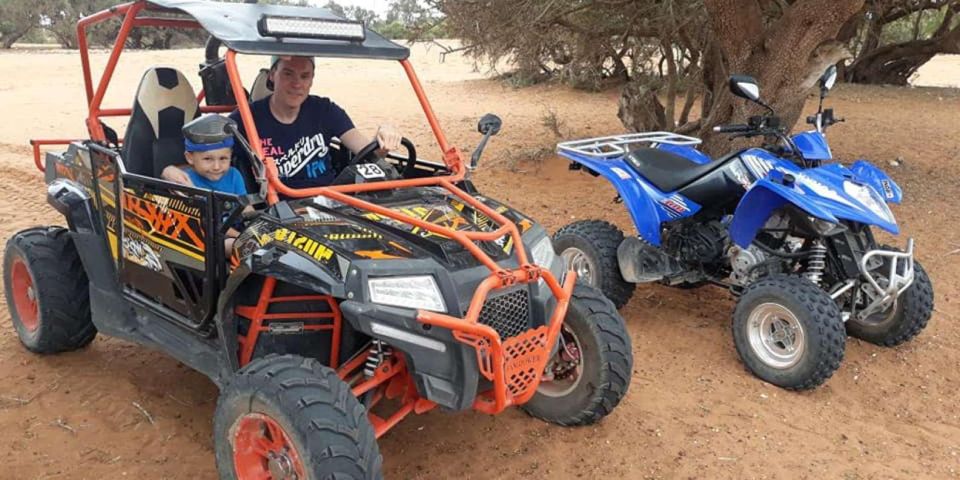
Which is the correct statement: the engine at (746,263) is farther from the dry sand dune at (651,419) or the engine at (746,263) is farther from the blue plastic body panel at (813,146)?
the blue plastic body panel at (813,146)

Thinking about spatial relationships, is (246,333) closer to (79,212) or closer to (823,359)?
(79,212)

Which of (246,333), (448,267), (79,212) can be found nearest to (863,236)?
(448,267)

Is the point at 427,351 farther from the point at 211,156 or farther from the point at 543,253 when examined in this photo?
the point at 211,156

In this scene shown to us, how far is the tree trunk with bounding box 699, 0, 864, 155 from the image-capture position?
6277mm

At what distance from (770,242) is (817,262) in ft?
1.23

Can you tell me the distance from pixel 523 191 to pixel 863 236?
4.11 meters

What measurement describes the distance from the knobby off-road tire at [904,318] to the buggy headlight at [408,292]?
2917 millimetres

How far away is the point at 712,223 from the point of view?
15.6ft

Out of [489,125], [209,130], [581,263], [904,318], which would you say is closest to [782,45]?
[581,263]

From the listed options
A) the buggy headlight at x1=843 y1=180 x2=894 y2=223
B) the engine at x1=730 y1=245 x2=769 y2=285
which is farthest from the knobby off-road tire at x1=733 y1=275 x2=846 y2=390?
the buggy headlight at x1=843 y1=180 x2=894 y2=223

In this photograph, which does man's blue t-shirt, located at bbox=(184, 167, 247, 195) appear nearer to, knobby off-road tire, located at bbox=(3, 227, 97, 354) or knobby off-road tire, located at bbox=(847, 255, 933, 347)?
knobby off-road tire, located at bbox=(3, 227, 97, 354)

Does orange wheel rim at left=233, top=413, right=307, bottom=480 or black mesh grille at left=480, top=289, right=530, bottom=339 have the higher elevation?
black mesh grille at left=480, top=289, right=530, bottom=339

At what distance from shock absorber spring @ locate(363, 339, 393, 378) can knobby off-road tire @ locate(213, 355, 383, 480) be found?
12.6 inches

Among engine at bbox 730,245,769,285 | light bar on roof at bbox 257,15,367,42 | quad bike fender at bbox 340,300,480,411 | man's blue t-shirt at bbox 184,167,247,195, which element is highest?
light bar on roof at bbox 257,15,367,42
